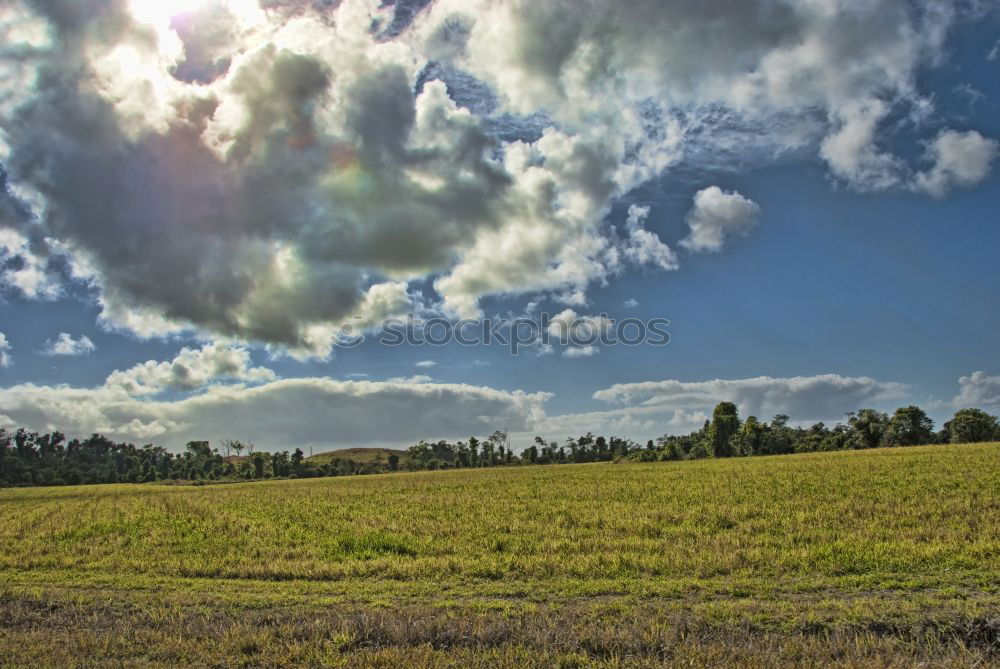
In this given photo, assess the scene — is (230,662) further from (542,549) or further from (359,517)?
(359,517)

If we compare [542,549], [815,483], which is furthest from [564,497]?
[542,549]

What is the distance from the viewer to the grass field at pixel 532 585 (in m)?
9.08

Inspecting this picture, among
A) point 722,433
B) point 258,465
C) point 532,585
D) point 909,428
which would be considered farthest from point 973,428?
point 258,465

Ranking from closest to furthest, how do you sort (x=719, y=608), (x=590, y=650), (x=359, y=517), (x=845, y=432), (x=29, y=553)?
(x=590, y=650) < (x=719, y=608) < (x=29, y=553) < (x=359, y=517) < (x=845, y=432)

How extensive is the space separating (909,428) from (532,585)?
388 feet

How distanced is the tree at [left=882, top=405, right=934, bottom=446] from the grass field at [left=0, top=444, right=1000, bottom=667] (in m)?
87.5

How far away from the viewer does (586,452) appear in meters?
162

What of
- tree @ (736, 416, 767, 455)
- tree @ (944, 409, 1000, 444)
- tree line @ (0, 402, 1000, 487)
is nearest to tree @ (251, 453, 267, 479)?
tree line @ (0, 402, 1000, 487)

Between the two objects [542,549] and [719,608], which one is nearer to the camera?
[719,608]

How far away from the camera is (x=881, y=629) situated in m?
9.66

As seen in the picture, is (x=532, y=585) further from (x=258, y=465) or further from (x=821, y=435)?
(x=258, y=465)

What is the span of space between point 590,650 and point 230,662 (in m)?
5.36

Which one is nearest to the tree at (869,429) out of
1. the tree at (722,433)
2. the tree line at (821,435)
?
the tree line at (821,435)

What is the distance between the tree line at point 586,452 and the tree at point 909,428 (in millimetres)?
149
